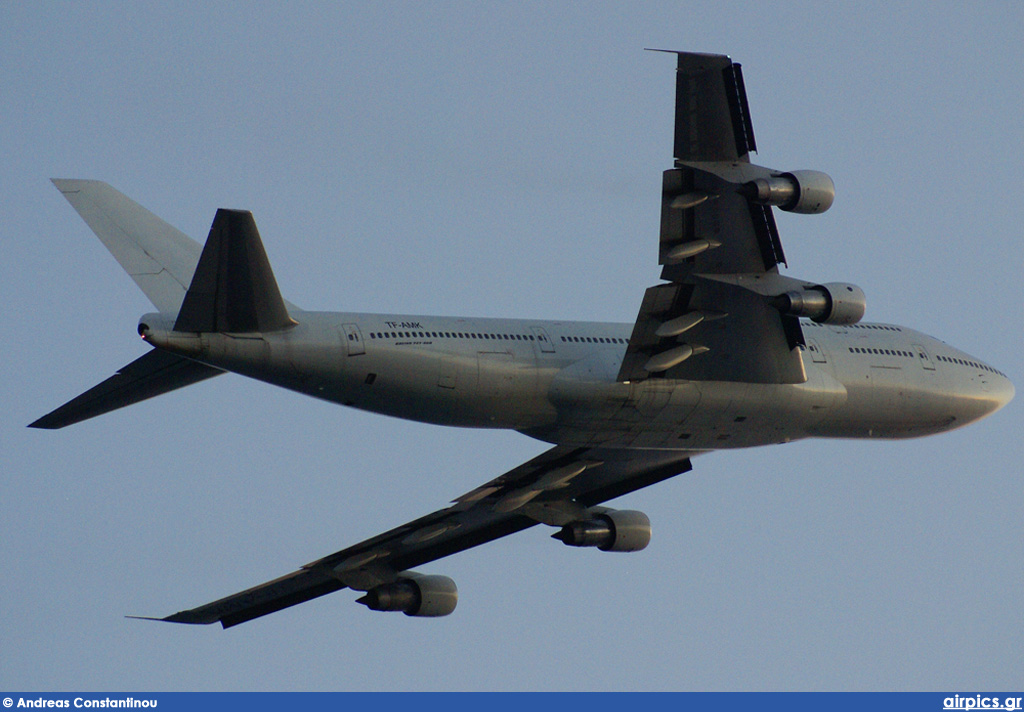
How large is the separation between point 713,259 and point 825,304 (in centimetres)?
265

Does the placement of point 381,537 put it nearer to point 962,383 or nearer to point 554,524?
point 554,524

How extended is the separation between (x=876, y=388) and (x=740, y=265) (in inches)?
260

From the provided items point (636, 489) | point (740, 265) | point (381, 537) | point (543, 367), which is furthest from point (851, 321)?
point (381, 537)

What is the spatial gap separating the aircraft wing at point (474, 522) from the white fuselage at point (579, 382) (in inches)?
117

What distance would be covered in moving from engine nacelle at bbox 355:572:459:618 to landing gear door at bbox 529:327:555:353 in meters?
9.24

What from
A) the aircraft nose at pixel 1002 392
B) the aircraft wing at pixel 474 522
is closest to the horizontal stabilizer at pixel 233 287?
the aircraft wing at pixel 474 522

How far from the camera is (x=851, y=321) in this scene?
1260 inches

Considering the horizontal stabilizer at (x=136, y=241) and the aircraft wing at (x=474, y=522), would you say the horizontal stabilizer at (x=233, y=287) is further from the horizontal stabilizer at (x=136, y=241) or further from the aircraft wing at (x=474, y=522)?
the aircraft wing at (x=474, y=522)

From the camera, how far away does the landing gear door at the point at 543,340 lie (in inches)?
1293

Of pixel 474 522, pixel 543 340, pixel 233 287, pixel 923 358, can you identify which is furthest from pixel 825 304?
pixel 233 287

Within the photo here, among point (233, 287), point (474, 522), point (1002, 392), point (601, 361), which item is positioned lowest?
point (233, 287)

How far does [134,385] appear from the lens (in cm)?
3022

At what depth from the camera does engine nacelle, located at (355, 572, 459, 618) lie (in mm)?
39375

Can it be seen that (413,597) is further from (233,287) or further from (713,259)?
(233,287)
